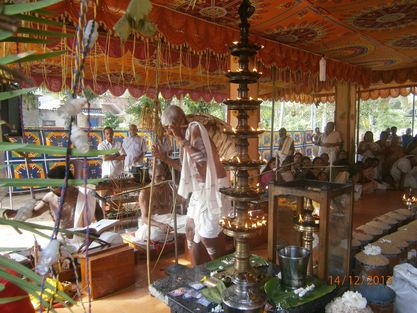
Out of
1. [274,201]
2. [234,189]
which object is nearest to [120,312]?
[274,201]

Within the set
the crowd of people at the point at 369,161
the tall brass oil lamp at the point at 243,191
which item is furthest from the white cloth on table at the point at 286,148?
the tall brass oil lamp at the point at 243,191

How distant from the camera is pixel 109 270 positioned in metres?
3.10

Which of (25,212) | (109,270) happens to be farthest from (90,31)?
(109,270)

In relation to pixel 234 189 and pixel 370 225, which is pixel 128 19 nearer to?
pixel 234 189

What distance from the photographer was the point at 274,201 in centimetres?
184

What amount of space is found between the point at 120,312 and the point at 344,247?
Result: 209 centimetres

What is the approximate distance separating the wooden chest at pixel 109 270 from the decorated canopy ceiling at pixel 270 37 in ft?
5.80

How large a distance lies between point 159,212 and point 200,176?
2.35 meters

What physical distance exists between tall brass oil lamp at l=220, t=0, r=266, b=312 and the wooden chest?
214 cm

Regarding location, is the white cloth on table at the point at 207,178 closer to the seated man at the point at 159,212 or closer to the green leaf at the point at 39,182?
the seated man at the point at 159,212

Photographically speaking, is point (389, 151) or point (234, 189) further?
point (389, 151)

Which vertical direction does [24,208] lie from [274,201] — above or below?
above

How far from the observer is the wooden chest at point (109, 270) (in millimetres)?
2980

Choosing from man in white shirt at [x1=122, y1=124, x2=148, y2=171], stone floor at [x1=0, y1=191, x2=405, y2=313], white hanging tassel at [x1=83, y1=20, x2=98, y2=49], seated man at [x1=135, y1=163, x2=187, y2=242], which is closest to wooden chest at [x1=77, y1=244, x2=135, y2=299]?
stone floor at [x1=0, y1=191, x2=405, y2=313]
